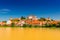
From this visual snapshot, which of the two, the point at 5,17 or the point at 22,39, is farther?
Answer: the point at 5,17

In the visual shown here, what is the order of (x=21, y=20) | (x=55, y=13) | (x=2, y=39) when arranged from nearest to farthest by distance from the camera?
(x=2, y=39), (x=55, y=13), (x=21, y=20)

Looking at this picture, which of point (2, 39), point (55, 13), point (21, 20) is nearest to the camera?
point (2, 39)

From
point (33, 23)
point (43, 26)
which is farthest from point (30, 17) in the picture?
point (43, 26)

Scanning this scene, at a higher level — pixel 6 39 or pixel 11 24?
pixel 11 24

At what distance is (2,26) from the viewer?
7312 mm

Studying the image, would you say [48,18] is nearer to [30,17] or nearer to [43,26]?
[43,26]

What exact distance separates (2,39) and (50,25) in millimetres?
3710

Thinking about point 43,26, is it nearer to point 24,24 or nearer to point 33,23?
point 33,23

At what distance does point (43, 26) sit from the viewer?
23.7 ft

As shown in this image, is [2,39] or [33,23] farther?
[33,23]

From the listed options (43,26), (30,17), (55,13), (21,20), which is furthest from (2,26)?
(55,13)

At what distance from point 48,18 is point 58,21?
546mm

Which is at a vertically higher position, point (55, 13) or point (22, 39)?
point (55, 13)

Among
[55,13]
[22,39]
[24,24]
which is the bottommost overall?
[22,39]
